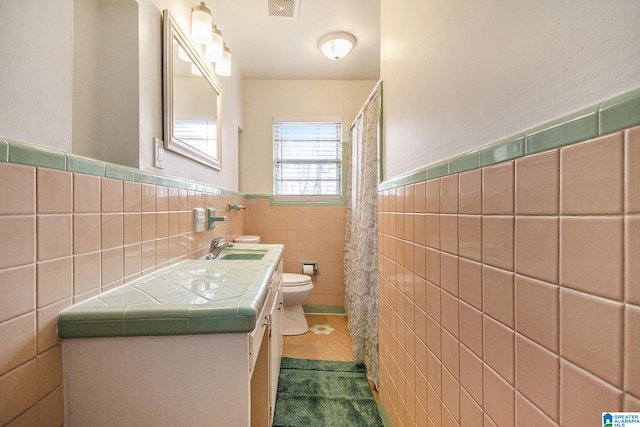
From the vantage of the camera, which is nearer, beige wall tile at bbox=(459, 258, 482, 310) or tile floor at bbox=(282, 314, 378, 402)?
beige wall tile at bbox=(459, 258, 482, 310)

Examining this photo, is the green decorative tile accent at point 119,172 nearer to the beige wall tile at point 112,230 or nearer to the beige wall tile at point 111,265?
the beige wall tile at point 112,230

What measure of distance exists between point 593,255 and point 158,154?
1384mm

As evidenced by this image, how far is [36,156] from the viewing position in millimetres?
600

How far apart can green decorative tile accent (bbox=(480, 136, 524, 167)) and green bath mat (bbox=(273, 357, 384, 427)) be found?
1.41 metres

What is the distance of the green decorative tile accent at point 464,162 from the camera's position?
65 cm

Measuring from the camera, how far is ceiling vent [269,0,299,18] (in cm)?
175

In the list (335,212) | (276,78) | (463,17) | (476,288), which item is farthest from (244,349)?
(276,78)

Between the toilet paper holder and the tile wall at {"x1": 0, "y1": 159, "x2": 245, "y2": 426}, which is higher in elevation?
the tile wall at {"x1": 0, "y1": 159, "x2": 245, "y2": 426}

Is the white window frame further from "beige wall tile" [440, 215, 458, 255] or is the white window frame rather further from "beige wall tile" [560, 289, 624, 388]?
"beige wall tile" [560, 289, 624, 388]

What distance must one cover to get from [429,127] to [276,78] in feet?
7.75

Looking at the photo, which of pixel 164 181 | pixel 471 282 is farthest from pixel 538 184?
pixel 164 181

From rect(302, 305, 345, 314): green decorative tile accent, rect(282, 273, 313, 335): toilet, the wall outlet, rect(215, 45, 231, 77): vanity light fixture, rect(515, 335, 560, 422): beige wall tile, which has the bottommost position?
rect(302, 305, 345, 314): green decorative tile accent

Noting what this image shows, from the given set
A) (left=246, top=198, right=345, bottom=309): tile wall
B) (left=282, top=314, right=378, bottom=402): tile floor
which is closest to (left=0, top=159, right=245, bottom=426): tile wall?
(left=282, top=314, right=378, bottom=402): tile floor

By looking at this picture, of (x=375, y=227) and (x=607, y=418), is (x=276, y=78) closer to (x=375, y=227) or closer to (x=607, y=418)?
(x=375, y=227)
